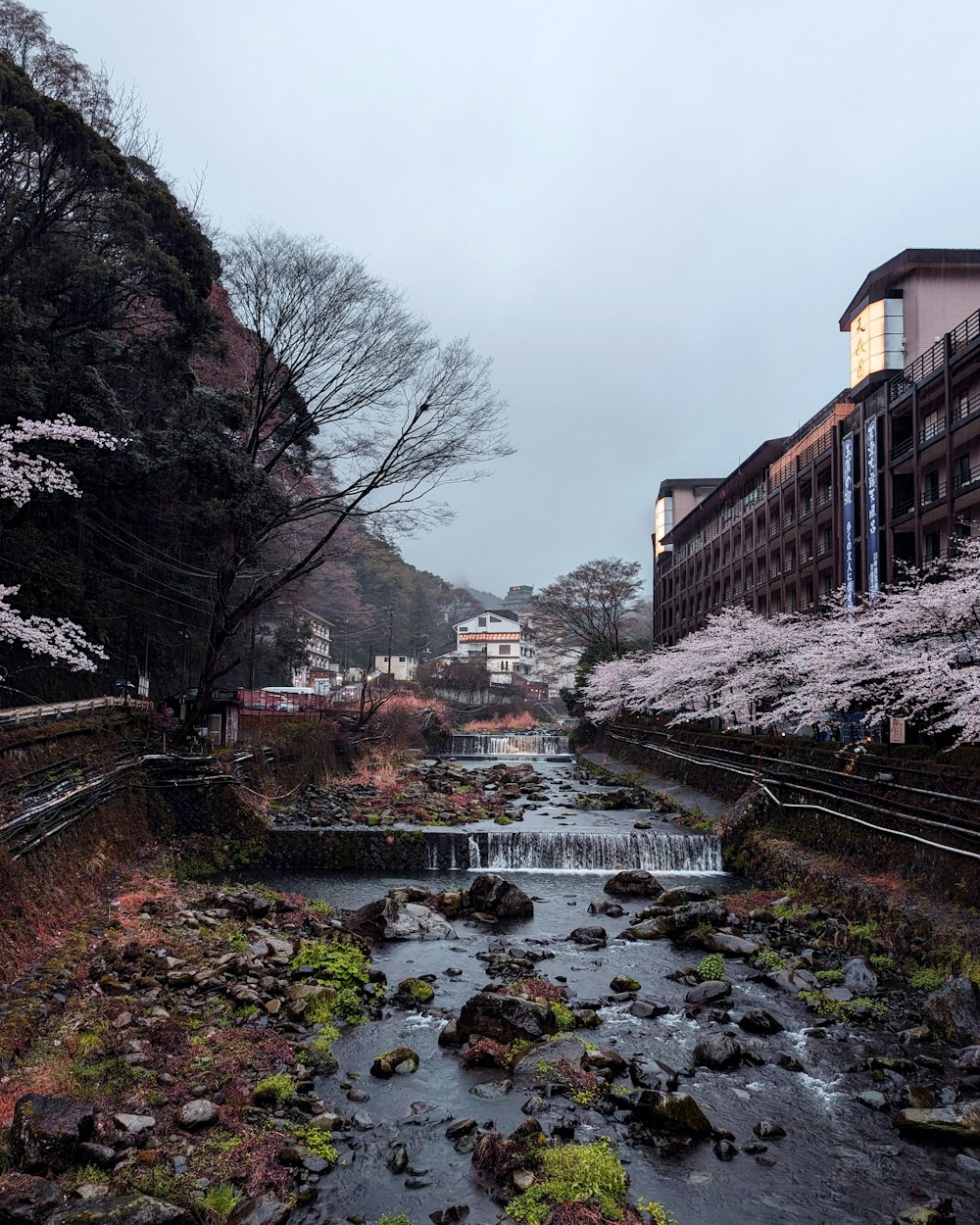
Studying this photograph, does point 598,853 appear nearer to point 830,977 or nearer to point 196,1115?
point 830,977

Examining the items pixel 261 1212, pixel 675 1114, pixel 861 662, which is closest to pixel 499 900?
pixel 675 1114

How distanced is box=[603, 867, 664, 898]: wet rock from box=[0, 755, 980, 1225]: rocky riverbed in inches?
143

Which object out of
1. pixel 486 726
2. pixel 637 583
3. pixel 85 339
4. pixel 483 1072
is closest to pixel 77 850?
pixel 483 1072

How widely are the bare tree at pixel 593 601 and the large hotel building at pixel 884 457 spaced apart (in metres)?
11.7

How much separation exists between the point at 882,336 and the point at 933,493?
9.72m

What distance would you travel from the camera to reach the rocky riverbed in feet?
22.3

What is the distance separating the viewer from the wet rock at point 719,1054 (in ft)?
31.4

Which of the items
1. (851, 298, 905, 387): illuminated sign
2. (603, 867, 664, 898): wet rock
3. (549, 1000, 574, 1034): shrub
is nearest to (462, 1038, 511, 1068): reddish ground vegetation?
(549, 1000, 574, 1034): shrub

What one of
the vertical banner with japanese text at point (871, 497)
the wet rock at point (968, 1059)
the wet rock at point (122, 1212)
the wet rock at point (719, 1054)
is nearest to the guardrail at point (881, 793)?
the wet rock at point (968, 1059)

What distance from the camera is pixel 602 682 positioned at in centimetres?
5278

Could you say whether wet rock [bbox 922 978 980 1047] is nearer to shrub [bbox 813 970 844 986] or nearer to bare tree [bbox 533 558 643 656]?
shrub [bbox 813 970 844 986]

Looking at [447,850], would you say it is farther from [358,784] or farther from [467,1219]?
[467,1219]

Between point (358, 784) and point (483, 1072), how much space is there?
23157 mm

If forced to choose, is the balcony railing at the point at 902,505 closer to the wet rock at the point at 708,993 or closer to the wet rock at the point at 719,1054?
the wet rock at the point at 708,993
